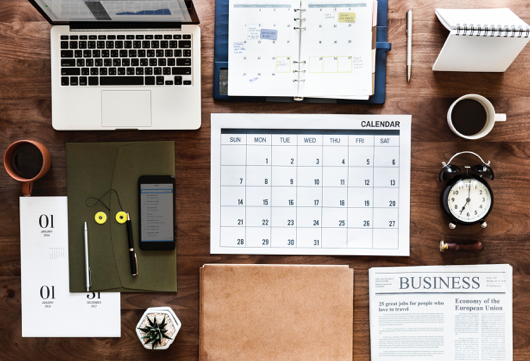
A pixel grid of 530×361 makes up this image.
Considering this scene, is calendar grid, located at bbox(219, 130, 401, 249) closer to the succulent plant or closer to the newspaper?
the newspaper

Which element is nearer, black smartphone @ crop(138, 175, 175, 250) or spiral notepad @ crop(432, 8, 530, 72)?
spiral notepad @ crop(432, 8, 530, 72)

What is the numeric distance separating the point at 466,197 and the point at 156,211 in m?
0.83

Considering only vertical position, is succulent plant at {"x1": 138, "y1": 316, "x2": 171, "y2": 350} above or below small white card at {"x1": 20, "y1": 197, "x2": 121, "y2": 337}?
below

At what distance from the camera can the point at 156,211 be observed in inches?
34.0

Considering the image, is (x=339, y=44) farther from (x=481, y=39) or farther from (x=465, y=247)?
(x=465, y=247)

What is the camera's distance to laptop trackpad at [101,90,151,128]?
84 centimetres

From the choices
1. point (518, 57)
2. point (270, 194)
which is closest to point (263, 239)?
point (270, 194)

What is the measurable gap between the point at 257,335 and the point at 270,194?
0.39m

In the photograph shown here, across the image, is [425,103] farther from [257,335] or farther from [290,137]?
[257,335]

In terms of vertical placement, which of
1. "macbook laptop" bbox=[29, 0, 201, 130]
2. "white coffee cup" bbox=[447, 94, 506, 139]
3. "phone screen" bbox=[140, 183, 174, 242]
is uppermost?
"macbook laptop" bbox=[29, 0, 201, 130]

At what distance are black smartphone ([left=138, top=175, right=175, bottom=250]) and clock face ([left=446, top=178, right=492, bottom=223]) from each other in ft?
2.46

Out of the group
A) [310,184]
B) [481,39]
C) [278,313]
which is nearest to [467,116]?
[481,39]

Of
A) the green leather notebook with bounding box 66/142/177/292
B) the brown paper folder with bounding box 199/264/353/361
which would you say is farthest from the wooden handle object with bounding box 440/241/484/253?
the green leather notebook with bounding box 66/142/177/292

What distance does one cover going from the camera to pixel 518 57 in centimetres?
86
